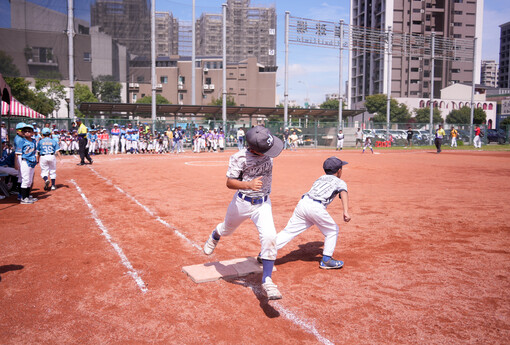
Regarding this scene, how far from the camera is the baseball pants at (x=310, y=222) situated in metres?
5.34

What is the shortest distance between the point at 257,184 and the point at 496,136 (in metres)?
53.5

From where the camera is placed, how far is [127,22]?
114 feet

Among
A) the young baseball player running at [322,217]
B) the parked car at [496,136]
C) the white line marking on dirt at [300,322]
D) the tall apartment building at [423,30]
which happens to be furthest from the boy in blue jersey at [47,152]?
the tall apartment building at [423,30]

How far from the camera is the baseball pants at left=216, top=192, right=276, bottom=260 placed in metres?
4.43

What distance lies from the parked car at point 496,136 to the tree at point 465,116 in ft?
102

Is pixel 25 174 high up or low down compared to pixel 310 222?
up

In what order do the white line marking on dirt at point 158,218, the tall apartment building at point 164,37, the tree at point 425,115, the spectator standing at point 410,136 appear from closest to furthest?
1. the white line marking on dirt at point 158,218
2. the spectator standing at point 410,136
3. the tree at point 425,115
4. the tall apartment building at point 164,37

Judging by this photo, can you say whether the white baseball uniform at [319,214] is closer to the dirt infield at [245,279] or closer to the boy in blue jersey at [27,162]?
the dirt infield at [245,279]

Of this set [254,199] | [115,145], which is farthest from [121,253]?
[115,145]

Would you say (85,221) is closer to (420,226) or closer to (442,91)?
(420,226)

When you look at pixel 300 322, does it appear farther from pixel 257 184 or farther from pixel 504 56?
pixel 504 56

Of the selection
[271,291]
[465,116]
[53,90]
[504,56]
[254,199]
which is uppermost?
[504,56]

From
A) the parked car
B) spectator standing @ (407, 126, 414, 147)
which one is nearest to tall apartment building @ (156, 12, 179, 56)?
spectator standing @ (407, 126, 414, 147)

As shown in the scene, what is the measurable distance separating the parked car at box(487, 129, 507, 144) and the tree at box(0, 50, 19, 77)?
2029 inches
